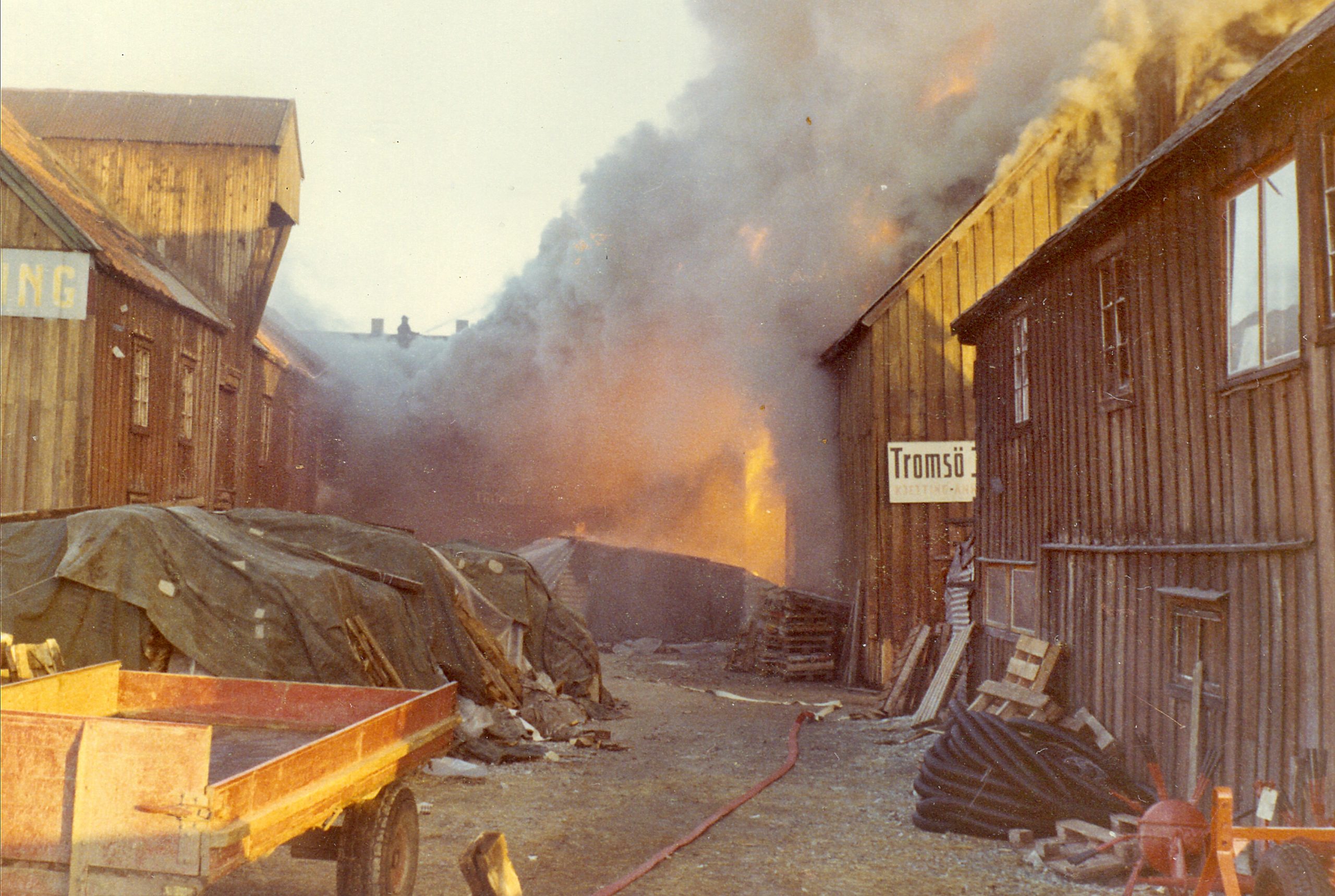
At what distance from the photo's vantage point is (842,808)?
28.4ft

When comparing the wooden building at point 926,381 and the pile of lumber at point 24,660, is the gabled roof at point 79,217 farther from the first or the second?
the wooden building at point 926,381

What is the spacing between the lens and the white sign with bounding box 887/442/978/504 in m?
17.3

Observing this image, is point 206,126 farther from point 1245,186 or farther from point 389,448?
point 1245,186

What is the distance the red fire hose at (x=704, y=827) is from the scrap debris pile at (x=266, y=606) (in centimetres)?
255

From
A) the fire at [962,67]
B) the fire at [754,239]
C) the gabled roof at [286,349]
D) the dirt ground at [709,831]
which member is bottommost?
the dirt ground at [709,831]

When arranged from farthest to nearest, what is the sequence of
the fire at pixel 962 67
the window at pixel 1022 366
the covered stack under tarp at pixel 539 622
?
1. the fire at pixel 962 67
2. the covered stack under tarp at pixel 539 622
3. the window at pixel 1022 366

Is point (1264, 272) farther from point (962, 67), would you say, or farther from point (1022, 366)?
point (962, 67)

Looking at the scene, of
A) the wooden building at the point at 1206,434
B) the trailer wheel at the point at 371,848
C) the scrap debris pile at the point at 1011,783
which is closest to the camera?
the trailer wheel at the point at 371,848

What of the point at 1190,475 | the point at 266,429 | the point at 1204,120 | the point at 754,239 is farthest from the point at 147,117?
the point at 1190,475

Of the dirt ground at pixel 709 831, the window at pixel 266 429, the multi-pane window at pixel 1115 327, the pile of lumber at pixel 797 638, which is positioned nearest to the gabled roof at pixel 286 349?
the window at pixel 266 429

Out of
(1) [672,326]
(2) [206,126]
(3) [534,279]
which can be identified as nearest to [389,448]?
(3) [534,279]

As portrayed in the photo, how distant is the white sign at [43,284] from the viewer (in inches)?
530

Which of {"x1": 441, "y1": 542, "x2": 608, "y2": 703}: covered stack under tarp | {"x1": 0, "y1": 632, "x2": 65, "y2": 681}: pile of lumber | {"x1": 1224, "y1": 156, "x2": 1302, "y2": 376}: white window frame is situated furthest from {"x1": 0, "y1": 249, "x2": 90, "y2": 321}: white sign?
{"x1": 1224, "y1": 156, "x2": 1302, "y2": 376}: white window frame

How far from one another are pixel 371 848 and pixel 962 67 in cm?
2242
